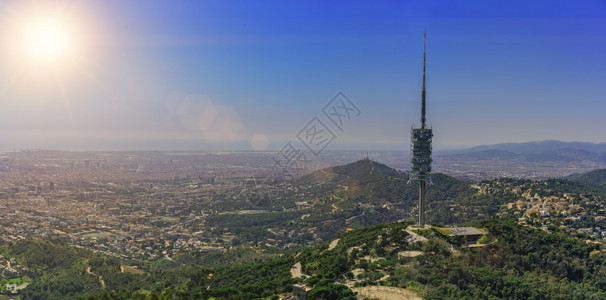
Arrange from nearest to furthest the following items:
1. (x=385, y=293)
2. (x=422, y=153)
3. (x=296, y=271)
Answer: (x=385, y=293) < (x=296, y=271) < (x=422, y=153)

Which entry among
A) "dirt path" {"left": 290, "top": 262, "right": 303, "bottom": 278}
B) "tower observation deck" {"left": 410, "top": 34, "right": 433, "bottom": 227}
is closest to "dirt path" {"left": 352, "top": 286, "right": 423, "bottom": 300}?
"dirt path" {"left": 290, "top": 262, "right": 303, "bottom": 278}

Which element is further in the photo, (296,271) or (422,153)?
(422,153)

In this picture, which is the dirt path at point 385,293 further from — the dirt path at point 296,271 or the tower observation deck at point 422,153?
the tower observation deck at point 422,153

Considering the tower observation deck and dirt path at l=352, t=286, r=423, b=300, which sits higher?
the tower observation deck

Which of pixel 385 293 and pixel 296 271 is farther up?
pixel 385 293

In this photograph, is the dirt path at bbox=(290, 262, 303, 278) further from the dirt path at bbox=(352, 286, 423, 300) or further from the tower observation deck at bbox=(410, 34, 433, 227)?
the tower observation deck at bbox=(410, 34, 433, 227)

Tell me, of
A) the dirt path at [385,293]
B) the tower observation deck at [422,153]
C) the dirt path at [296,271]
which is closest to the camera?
the dirt path at [385,293]

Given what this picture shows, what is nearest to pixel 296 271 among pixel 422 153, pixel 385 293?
pixel 385 293

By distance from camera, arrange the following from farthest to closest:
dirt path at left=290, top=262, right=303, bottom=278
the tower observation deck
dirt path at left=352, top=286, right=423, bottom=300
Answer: the tower observation deck → dirt path at left=290, top=262, right=303, bottom=278 → dirt path at left=352, top=286, right=423, bottom=300

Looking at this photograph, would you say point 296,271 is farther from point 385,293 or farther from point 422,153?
point 422,153

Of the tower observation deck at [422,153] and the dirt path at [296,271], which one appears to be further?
the tower observation deck at [422,153]

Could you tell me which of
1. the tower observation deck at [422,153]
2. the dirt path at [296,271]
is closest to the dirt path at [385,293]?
the dirt path at [296,271]
